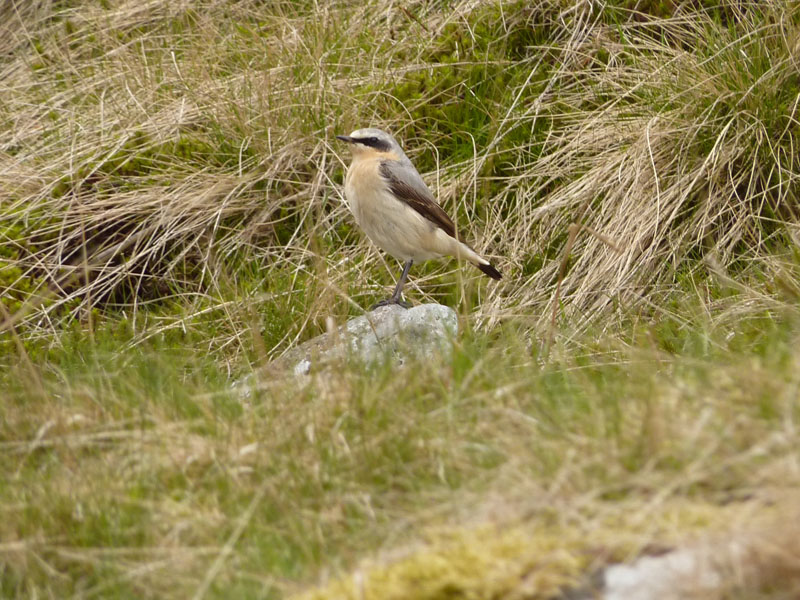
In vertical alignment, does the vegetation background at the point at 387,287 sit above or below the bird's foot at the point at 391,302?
above

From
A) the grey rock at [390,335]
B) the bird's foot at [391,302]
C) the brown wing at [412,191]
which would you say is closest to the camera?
the grey rock at [390,335]

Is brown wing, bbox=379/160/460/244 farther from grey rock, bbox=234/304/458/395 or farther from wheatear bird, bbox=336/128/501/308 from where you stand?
grey rock, bbox=234/304/458/395

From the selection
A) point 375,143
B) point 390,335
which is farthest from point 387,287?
point 390,335

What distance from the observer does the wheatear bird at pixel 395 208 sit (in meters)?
7.51

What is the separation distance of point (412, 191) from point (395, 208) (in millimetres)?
233

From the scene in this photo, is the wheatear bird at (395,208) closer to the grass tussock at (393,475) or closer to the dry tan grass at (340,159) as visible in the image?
the dry tan grass at (340,159)

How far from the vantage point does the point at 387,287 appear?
8.26 meters

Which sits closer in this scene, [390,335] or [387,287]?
[390,335]

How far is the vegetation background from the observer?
11.4 ft

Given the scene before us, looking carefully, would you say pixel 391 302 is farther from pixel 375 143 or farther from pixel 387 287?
pixel 375 143

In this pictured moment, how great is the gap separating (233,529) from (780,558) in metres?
1.85

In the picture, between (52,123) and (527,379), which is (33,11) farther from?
(527,379)

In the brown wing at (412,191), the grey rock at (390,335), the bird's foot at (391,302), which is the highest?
the brown wing at (412,191)

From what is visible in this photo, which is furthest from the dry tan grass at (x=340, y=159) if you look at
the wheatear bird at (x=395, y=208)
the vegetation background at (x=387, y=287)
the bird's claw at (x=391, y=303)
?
the wheatear bird at (x=395, y=208)
